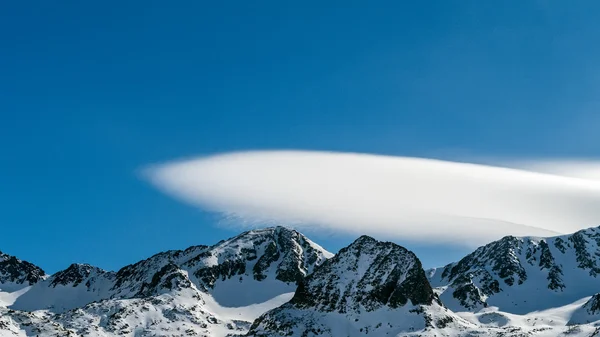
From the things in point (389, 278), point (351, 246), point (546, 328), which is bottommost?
point (546, 328)

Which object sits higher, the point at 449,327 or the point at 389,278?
the point at 389,278

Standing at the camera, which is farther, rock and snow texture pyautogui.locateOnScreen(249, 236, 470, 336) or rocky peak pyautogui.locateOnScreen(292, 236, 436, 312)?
rocky peak pyautogui.locateOnScreen(292, 236, 436, 312)

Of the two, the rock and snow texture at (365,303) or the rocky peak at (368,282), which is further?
the rocky peak at (368,282)

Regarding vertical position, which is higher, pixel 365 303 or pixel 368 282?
pixel 368 282

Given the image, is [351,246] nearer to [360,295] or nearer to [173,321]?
[360,295]

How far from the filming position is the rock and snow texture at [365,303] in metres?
154

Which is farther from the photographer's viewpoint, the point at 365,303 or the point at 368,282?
the point at 368,282

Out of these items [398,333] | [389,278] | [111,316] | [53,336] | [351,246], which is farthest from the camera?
[351,246]

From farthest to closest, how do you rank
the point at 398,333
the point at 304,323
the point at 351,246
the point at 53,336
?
the point at 351,246, the point at 304,323, the point at 398,333, the point at 53,336

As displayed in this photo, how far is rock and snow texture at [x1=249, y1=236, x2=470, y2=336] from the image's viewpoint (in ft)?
505

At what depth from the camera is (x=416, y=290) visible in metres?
163

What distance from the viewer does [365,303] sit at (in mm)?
165250

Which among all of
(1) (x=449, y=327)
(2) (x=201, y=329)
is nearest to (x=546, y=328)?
(1) (x=449, y=327)

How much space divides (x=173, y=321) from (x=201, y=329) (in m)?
Result: 9.48
